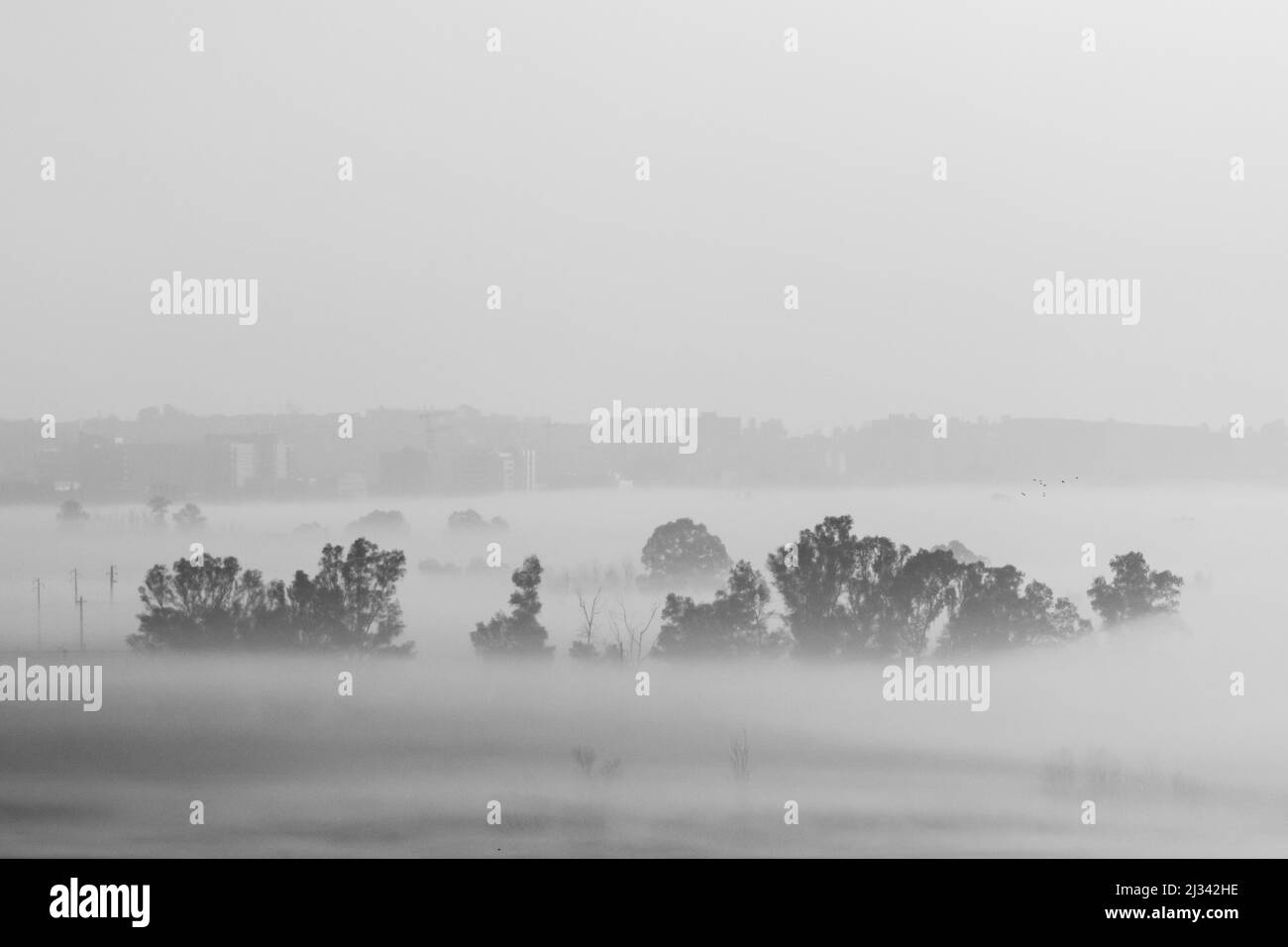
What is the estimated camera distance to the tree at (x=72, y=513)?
8.40m

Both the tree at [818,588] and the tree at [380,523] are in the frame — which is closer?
the tree at [818,588]

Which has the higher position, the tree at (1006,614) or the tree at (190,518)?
the tree at (190,518)

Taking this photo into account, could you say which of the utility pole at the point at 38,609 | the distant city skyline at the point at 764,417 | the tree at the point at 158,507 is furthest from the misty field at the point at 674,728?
the distant city skyline at the point at 764,417

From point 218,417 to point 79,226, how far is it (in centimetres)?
136

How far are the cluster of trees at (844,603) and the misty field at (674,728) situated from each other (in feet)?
0.31

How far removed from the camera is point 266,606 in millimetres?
8328

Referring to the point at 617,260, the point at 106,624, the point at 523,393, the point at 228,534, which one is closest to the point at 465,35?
the point at 617,260

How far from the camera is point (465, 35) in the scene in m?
8.20

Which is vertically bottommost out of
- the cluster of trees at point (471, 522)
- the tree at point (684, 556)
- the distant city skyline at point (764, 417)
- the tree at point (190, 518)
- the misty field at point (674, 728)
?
the misty field at point (674, 728)

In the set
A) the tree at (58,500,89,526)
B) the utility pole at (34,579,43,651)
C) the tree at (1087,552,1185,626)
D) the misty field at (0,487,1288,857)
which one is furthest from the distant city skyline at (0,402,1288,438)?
the utility pole at (34,579,43,651)

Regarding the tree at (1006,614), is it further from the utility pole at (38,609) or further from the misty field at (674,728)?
the utility pole at (38,609)

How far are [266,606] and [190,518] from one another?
70cm

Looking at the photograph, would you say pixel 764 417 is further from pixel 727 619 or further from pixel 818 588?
pixel 727 619
